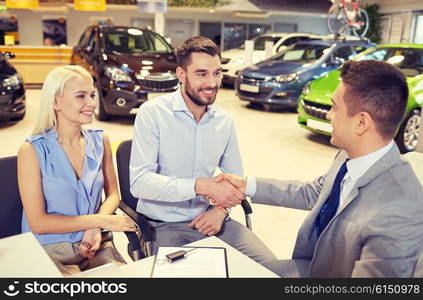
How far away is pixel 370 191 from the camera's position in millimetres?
1312

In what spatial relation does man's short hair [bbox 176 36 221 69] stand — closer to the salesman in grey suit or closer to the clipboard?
the salesman in grey suit

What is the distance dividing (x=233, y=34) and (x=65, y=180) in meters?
16.0

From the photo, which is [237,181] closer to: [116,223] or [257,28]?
[116,223]

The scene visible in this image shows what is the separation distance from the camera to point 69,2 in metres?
14.8

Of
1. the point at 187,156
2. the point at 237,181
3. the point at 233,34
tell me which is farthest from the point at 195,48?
the point at 233,34

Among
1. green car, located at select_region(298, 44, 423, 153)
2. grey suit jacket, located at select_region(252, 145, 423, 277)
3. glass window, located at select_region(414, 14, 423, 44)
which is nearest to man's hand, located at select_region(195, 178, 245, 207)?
grey suit jacket, located at select_region(252, 145, 423, 277)

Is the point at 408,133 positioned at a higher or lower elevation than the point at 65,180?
lower

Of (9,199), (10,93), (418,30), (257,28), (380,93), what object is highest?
(418,30)

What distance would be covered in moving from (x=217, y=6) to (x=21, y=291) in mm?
15433

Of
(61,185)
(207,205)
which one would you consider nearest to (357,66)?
(207,205)

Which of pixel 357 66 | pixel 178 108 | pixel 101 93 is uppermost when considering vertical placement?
pixel 357 66

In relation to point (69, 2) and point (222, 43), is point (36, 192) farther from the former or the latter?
point (222, 43)

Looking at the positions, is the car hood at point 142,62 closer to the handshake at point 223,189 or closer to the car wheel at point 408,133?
the car wheel at point 408,133

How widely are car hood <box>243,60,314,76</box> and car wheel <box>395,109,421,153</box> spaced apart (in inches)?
103
